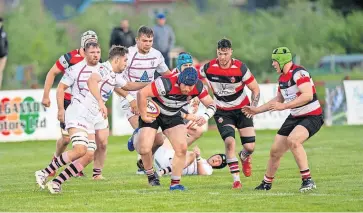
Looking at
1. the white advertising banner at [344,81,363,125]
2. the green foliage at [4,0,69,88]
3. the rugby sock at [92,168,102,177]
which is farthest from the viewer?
the green foliage at [4,0,69,88]

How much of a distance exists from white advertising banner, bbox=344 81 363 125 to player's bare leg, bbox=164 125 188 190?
15.9m

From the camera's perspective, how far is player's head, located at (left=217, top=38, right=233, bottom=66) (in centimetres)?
1734

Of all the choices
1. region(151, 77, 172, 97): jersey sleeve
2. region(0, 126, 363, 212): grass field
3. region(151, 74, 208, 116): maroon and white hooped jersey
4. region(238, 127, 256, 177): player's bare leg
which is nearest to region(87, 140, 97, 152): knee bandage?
region(0, 126, 363, 212): grass field

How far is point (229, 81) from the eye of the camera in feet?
58.6

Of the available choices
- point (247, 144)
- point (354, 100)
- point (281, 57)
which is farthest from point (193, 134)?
point (354, 100)

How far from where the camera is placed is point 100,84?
16797mm

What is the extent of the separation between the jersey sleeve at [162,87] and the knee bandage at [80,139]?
1.17 metres

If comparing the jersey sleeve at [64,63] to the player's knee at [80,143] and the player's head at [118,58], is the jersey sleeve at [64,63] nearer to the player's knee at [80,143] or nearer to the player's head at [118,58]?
the player's head at [118,58]

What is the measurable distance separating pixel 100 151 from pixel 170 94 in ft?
8.78

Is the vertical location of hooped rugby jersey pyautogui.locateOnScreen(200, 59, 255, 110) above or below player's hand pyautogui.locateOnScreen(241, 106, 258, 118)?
above

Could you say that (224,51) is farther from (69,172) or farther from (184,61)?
(69,172)

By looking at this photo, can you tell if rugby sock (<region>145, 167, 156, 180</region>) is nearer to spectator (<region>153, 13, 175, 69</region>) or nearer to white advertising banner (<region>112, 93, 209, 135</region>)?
white advertising banner (<region>112, 93, 209, 135</region>)

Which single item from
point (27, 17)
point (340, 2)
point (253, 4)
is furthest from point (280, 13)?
point (253, 4)

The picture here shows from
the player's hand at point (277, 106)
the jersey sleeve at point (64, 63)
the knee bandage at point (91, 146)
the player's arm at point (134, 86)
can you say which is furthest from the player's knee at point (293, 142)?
the jersey sleeve at point (64, 63)
